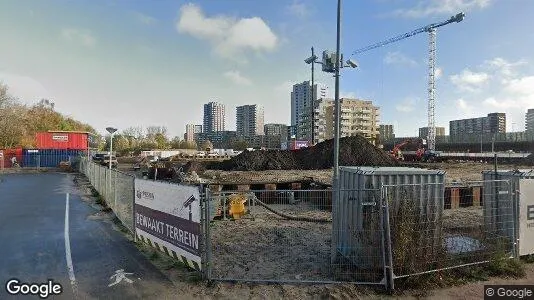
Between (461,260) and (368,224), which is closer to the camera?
(368,224)

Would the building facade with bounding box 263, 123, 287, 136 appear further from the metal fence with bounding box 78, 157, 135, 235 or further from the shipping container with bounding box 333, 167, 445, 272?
the shipping container with bounding box 333, 167, 445, 272

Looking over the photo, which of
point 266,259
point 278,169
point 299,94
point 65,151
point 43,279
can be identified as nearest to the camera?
point 43,279

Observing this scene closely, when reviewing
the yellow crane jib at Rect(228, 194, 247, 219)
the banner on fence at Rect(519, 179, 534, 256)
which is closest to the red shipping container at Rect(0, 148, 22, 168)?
the yellow crane jib at Rect(228, 194, 247, 219)

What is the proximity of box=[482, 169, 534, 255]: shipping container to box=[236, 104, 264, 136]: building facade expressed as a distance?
174460 mm

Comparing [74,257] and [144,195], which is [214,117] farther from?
[74,257]

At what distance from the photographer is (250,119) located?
186 m

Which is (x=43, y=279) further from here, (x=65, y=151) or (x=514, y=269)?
(x=65, y=151)

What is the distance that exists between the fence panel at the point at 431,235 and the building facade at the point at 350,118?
121070mm

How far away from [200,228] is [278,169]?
32.1m

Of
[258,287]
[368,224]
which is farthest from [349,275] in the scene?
[258,287]

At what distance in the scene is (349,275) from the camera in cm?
653

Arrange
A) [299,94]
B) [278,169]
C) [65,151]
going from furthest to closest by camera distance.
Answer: [299,94]
[65,151]
[278,169]

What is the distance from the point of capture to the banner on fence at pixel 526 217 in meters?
7.43

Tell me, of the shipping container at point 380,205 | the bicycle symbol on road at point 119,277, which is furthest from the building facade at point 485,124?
the bicycle symbol on road at point 119,277
